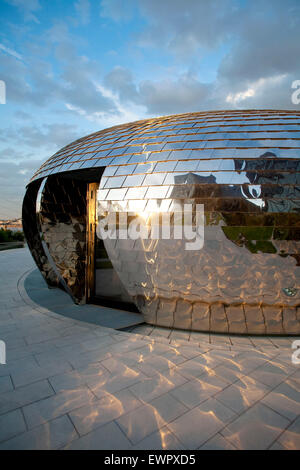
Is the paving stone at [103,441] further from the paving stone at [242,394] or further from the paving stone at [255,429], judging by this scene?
the paving stone at [242,394]

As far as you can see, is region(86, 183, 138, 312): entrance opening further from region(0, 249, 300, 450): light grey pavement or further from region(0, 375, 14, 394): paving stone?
region(0, 375, 14, 394): paving stone

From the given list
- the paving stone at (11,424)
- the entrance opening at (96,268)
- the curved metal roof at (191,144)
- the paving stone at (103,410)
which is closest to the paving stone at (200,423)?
the paving stone at (103,410)

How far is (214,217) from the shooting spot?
6012 mm

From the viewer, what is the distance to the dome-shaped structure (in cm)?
600

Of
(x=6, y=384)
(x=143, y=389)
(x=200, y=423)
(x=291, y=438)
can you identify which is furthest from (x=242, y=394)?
(x=6, y=384)

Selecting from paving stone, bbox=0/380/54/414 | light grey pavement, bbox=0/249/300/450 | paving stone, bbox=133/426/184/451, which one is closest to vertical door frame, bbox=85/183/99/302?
light grey pavement, bbox=0/249/300/450

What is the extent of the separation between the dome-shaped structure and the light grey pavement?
2.45 ft

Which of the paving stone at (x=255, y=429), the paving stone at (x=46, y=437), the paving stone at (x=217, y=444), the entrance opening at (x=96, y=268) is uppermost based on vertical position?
the entrance opening at (x=96, y=268)

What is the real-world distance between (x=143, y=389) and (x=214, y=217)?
4210 mm

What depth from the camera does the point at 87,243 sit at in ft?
31.1

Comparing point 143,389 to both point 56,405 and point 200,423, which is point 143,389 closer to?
A: point 200,423

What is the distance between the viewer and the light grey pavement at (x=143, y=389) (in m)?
3.23

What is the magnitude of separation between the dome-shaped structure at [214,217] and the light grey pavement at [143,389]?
2.45 ft
